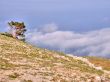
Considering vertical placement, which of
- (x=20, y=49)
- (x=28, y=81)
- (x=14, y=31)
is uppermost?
(x=14, y=31)

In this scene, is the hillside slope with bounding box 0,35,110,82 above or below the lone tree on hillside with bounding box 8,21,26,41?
below

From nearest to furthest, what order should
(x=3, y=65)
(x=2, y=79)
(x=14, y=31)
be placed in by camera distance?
(x=2, y=79) < (x=3, y=65) < (x=14, y=31)

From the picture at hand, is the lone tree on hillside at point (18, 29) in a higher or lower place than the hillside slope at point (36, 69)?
higher

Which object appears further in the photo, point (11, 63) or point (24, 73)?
point (11, 63)

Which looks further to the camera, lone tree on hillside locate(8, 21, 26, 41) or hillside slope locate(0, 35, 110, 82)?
lone tree on hillside locate(8, 21, 26, 41)

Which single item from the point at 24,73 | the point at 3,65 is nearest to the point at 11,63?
the point at 3,65

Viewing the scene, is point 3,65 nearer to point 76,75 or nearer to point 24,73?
point 24,73

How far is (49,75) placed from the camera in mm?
52656

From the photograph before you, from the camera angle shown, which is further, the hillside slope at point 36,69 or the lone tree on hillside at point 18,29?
the lone tree on hillside at point 18,29

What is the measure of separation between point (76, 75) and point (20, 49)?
19.4 meters

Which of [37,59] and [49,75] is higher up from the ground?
[37,59]

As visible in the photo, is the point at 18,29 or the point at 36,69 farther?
the point at 18,29

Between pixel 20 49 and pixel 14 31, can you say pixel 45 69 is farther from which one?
pixel 14 31

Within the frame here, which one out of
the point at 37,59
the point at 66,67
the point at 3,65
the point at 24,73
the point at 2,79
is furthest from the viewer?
the point at 37,59
